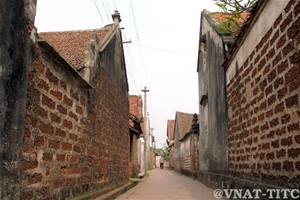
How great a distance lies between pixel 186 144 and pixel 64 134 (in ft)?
60.5

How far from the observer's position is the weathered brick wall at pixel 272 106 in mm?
3693

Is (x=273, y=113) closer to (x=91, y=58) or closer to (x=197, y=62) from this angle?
(x=91, y=58)

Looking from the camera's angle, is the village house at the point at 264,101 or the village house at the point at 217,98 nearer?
the village house at the point at 264,101

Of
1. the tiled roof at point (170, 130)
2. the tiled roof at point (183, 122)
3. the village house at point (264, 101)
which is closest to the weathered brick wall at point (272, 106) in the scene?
the village house at point (264, 101)

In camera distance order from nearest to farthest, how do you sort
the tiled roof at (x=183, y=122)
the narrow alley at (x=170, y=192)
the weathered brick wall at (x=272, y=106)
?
the weathered brick wall at (x=272, y=106), the narrow alley at (x=170, y=192), the tiled roof at (x=183, y=122)

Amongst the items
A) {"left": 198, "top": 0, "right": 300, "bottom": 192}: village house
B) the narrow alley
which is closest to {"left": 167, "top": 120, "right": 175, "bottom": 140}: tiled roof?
the narrow alley

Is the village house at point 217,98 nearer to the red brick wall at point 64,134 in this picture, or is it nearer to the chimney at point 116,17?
the red brick wall at point 64,134

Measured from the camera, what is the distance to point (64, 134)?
4.82 m

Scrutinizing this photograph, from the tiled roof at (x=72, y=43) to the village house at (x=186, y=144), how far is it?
418 inches

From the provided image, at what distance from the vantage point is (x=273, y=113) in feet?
14.5

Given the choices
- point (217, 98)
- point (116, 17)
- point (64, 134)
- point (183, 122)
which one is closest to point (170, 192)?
point (217, 98)

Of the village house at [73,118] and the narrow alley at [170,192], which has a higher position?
the village house at [73,118]

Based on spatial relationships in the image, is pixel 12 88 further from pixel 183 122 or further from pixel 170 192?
pixel 183 122

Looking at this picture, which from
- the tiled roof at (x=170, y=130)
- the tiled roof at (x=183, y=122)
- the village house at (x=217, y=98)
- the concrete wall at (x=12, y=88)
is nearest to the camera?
the concrete wall at (x=12, y=88)
